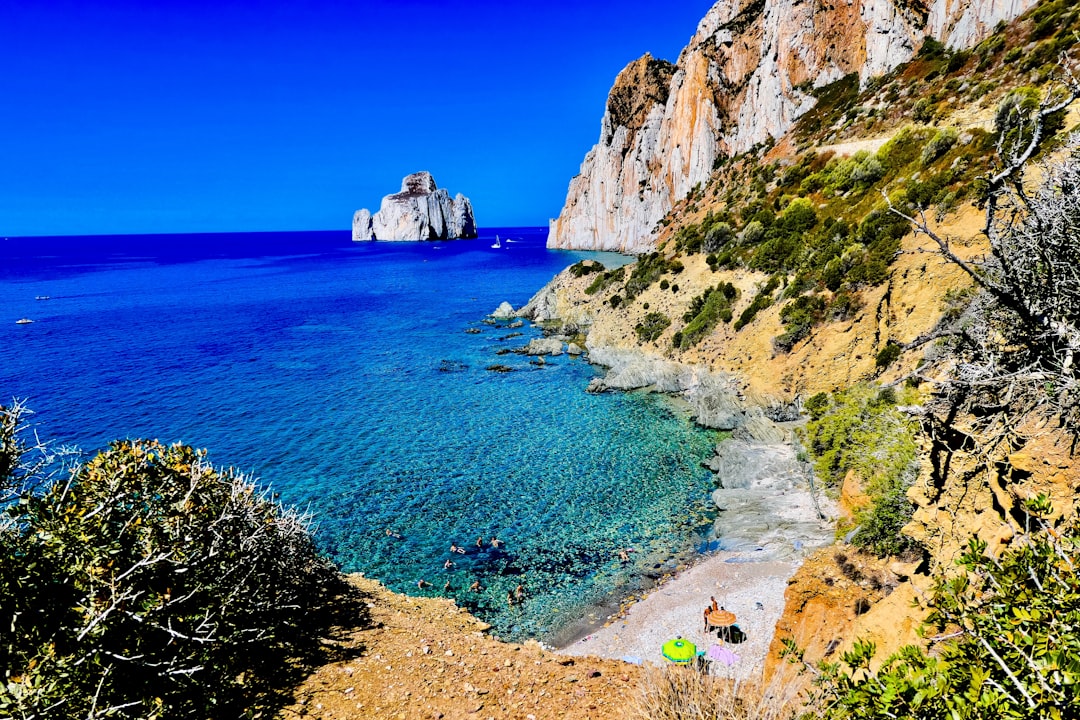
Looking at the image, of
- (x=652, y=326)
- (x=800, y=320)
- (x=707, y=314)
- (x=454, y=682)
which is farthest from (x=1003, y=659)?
(x=652, y=326)

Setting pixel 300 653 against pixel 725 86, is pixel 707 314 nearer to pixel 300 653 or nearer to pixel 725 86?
pixel 300 653

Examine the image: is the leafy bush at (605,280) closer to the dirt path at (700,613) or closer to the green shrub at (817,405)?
the green shrub at (817,405)

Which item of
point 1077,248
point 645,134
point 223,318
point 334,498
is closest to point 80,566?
point 1077,248

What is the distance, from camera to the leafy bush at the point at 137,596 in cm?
668

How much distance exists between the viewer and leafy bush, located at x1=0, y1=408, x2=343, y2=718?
6.68m

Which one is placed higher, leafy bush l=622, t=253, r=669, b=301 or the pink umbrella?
leafy bush l=622, t=253, r=669, b=301

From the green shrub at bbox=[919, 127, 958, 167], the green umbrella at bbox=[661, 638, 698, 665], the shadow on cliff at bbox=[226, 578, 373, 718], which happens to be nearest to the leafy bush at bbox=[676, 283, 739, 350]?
the green shrub at bbox=[919, 127, 958, 167]

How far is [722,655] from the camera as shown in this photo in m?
13.4

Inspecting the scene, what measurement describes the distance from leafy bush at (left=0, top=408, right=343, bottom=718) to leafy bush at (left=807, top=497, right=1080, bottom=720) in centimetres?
722

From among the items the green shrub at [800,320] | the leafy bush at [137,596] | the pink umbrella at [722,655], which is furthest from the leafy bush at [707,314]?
the leafy bush at [137,596]

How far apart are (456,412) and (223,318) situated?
49088mm

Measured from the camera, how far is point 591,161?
13225cm

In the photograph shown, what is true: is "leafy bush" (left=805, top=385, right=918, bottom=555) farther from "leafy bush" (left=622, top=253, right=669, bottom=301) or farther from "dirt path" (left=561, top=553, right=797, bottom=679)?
"leafy bush" (left=622, top=253, right=669, bottom=301)

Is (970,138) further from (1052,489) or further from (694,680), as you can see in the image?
(694,680)
